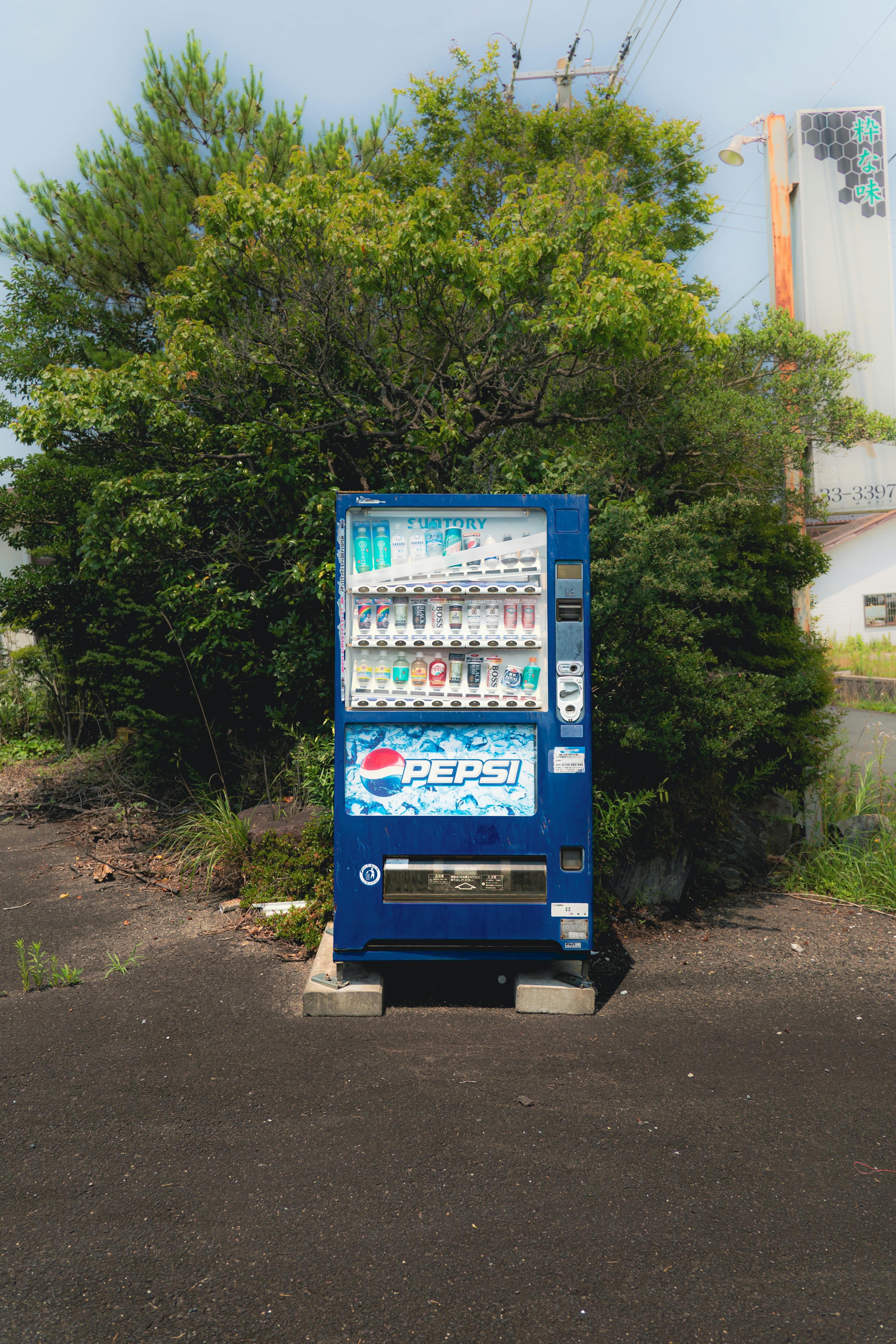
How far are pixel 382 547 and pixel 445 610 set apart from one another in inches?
17.6

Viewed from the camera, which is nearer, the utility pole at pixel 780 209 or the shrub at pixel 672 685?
the shrub at pixel 672 685

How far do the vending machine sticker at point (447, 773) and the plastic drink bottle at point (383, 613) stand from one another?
0.48 m

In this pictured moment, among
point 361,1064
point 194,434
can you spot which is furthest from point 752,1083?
point 194,434

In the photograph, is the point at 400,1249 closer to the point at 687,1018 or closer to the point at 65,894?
the point at 687,1018

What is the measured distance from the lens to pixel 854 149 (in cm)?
798

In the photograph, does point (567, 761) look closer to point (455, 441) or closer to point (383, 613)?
point (383, 613)

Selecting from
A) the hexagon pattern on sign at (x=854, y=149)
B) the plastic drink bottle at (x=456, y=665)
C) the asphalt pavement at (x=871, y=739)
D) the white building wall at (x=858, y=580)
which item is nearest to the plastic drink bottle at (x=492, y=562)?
the plastic drink bottle at (x=456, y=665)

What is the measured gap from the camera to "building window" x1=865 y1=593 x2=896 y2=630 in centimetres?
2572

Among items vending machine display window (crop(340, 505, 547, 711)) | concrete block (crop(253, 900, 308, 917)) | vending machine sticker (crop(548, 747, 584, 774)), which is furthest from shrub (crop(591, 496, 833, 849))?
concrete block (crop(253, 900, 308, 917))

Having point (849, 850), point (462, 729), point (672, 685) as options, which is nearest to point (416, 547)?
point (462, 729)

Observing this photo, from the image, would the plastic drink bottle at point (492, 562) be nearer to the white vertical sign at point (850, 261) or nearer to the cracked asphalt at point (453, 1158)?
the cracked asphalt at point (453, 1158)

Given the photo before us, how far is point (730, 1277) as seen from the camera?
249cm

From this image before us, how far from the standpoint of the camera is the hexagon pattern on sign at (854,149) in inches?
312

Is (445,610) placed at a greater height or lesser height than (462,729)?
greater
